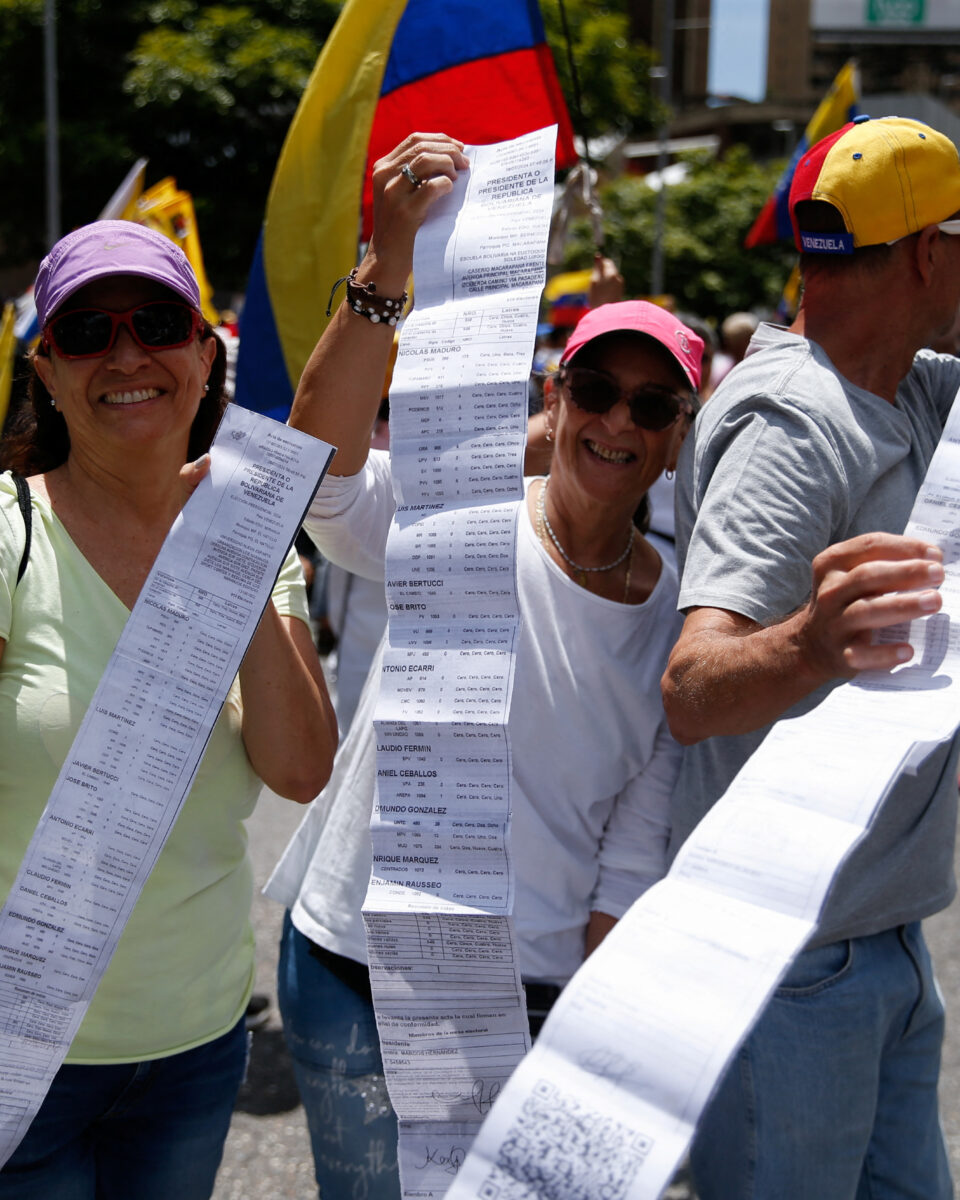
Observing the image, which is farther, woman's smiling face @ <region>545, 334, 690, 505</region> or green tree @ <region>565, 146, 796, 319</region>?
green tree @ <region>565, 146, 796, 319</region>

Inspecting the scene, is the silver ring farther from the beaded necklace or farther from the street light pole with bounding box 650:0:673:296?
the street light pole with bounding box 650:0:673:296

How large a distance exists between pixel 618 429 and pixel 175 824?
866mm

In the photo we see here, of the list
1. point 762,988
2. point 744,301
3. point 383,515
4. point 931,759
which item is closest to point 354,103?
point 383,515

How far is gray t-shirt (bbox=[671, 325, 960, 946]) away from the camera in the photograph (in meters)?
1.52

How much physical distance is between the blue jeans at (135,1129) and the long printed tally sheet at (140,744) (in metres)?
0.25

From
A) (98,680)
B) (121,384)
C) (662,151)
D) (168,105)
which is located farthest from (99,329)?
(168,105)

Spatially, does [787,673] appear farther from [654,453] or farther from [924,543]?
[654,453]

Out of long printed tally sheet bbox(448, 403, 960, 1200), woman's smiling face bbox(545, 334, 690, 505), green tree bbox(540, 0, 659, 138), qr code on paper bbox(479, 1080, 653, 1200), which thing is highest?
green tree bbox(540, 0, 659, 138)

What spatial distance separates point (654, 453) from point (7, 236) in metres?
20.7

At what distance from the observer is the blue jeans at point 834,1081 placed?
5.80ft

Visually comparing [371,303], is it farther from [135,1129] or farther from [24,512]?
[135,1129]

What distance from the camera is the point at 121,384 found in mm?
1727

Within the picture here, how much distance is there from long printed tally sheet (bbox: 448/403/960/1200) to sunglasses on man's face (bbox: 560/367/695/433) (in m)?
0.78
